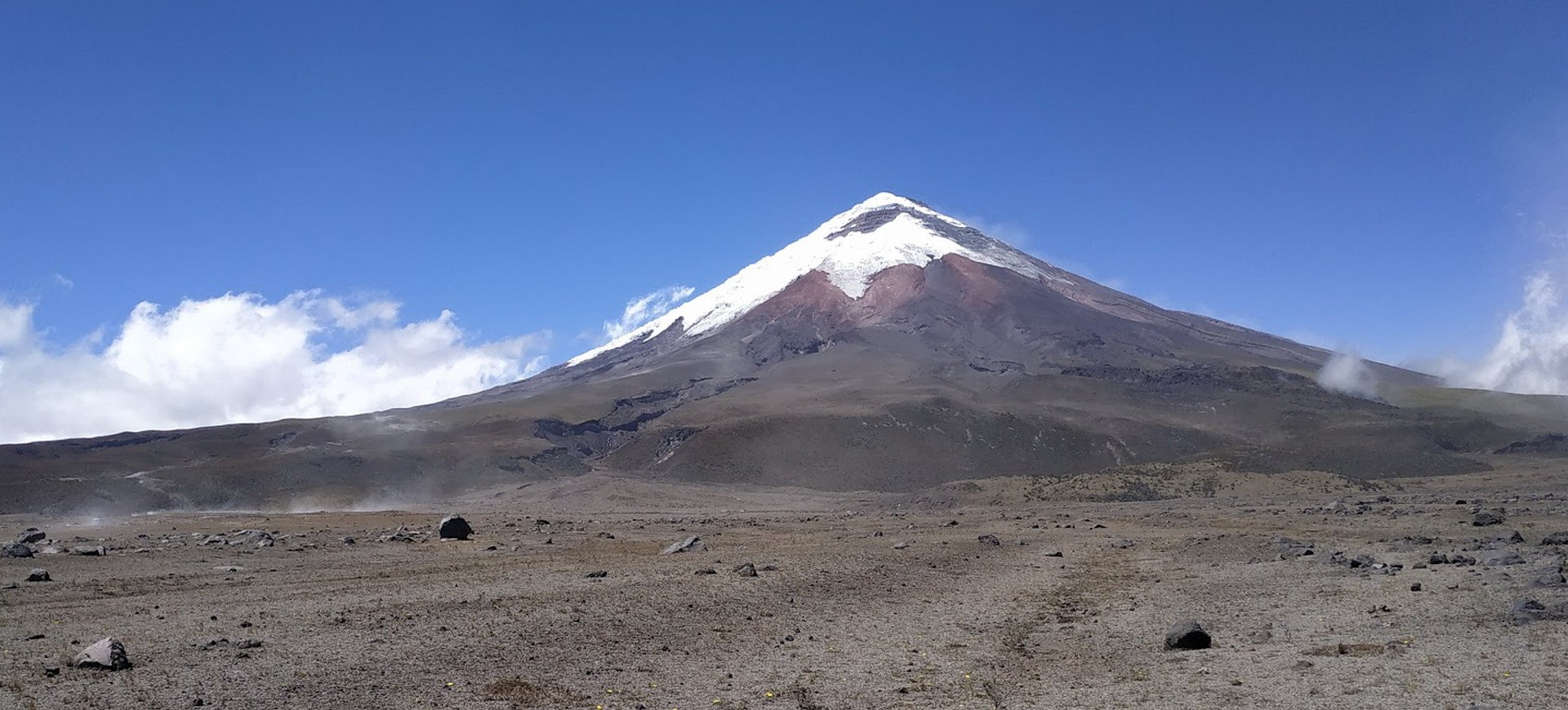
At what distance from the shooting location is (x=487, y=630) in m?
15.4

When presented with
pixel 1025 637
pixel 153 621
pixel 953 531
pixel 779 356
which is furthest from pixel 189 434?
pixel 1025 637

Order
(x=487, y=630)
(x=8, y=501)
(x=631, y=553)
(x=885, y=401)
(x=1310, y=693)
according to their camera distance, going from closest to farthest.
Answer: (x=1310, y=693)
(x=487, y=630)
(x=631, y=553)
(x=8, y=501)
(x=885, y=401)

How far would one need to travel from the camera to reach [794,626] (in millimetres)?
16656

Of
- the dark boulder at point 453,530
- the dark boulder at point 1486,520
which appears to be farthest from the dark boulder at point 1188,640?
the dark boulder at point 453,530

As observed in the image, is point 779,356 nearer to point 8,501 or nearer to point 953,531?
point 8,501

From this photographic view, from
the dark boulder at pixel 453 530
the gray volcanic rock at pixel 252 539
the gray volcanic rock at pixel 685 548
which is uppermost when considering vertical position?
the gray volcanic rock at pixel 252 539

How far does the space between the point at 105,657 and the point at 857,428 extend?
103 m

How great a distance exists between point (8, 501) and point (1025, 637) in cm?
9730

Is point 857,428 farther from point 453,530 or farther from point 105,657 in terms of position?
point 105,657

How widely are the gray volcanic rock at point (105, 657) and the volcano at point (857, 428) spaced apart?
70.8 m

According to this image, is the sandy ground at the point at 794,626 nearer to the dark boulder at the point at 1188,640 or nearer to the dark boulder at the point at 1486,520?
the dark boulder at the point at 1188,640

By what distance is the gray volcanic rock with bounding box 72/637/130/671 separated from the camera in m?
12.3

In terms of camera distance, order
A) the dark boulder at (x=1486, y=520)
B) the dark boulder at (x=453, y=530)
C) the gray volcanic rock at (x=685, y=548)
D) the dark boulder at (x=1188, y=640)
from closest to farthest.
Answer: the dark boulder at (x=1188, y=640) → the gray volcanic rock at (x=685, y=548) → the dark boulder at (x=1486, y=520) → the dark boulder at (x=453, y=530)

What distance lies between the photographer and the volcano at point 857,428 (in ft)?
323
